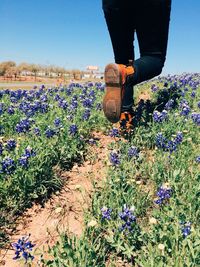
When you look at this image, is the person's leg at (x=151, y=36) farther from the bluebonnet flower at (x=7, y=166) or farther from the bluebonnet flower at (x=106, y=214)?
the bluebonnet flower at (x=106, y=214)

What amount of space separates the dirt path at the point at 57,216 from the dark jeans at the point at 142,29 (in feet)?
5.46

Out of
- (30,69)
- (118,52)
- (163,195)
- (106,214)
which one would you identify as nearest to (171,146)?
(163,195)

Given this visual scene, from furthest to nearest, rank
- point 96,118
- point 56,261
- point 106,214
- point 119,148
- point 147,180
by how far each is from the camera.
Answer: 1. point 96,118
2. point 119,148
3. point 147,180
4. point 106,214
5. point 56,261

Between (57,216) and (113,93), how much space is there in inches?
70.6

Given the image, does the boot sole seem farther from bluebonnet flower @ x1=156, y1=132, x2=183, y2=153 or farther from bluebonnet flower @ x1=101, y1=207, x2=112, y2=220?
bluebonnet flower @ x1=101, y1=207, x2=112, y2=220

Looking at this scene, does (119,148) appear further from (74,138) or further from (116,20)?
(116,20)

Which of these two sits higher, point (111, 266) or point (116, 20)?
point (116, 20)

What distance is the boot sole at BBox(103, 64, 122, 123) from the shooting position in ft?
14.9

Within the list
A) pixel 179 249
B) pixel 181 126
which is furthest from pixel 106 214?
pixel 181 126

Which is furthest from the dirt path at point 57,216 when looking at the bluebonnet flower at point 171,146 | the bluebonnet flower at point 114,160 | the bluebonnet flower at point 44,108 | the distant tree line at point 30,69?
the distant tree line at point 30,69

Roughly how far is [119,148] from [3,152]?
5.69 feet

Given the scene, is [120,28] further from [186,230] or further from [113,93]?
[186,230]

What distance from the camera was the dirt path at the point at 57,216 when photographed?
343 cm

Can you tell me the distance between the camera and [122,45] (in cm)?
592
